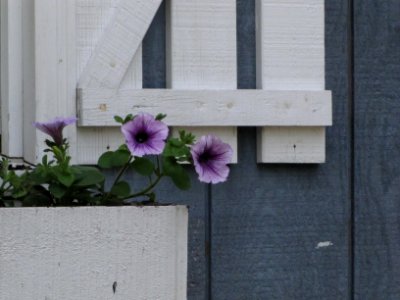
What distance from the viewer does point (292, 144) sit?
7.92ft

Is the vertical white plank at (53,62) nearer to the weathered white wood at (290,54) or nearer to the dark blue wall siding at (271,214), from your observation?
the dark blue wall siding at (271,214)

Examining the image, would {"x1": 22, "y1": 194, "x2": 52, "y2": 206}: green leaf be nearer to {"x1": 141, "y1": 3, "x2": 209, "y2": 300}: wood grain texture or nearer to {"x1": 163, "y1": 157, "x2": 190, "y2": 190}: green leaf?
{"x1": 163, "y1": 157, "x2": 190, "y2": 190}: green leaf

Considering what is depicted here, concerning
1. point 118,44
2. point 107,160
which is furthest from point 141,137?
point 118,44

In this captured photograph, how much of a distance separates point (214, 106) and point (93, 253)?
22.3 inches

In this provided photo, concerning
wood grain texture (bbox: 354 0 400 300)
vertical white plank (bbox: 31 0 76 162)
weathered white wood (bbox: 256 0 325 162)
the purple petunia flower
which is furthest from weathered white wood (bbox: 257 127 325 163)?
the purple petunia flower

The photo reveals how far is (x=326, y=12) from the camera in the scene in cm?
248

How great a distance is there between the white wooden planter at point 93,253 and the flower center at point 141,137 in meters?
0.12

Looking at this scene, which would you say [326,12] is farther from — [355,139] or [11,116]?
[11,116]

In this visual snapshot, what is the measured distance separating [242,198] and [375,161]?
333 millimetres

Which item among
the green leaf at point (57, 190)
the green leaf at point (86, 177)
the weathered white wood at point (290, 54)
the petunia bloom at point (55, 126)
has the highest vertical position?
the weathered white wood at point (290, 54)

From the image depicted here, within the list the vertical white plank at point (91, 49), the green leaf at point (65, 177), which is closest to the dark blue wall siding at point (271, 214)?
the vertical white plank at point (91, 49)

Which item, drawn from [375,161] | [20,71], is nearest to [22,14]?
[20,71]

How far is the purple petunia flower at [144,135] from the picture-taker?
188 cm

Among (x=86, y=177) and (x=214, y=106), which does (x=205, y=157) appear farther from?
(x=214, y=106)
